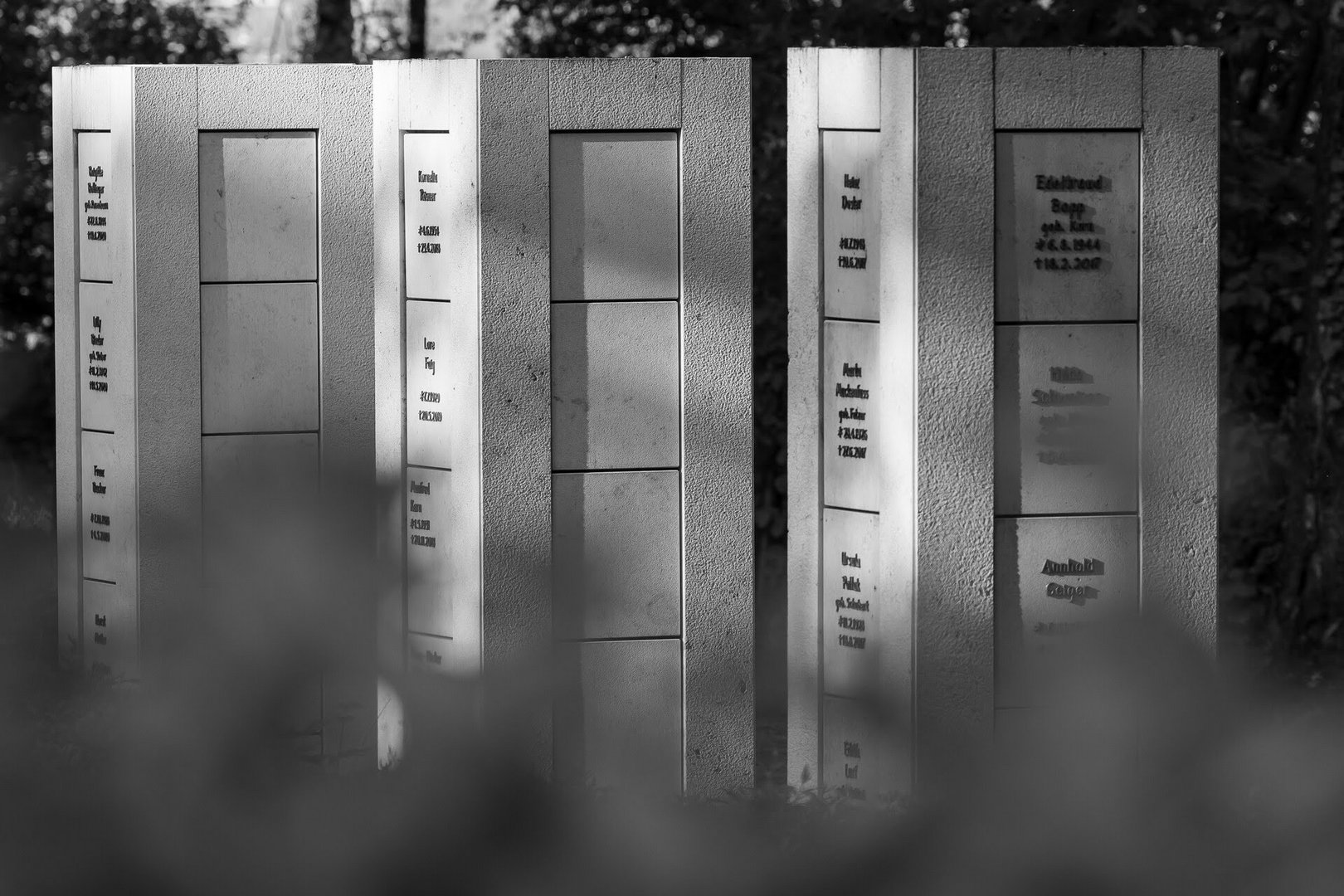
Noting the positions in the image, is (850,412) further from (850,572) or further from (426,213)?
(426,213)

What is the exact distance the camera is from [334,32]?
38.6 ft

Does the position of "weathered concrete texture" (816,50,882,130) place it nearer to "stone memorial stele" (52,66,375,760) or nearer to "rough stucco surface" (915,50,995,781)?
"rough stucco surface" (915,50,995,781)

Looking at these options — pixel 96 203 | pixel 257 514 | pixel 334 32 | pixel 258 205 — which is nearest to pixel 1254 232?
pixel 258 205

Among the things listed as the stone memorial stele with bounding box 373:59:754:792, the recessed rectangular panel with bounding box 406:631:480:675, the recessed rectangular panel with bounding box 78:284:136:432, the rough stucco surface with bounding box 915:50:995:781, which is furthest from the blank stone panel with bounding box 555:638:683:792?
the recessed rectangular panel with bounding box 78:284:136:432

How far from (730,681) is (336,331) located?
10.2ft

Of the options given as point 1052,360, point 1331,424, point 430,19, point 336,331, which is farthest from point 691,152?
point 430,19

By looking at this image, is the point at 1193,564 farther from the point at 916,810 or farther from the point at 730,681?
the point at 916,810

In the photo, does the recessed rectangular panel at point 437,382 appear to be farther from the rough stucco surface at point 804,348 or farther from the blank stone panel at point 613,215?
the rough stucco surface at point 804,348

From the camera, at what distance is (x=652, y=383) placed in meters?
5.35

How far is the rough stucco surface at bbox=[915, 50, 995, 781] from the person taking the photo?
4.70 metres

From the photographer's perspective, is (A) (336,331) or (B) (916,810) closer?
(B) (916,810)

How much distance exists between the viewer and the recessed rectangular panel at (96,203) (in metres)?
6.61

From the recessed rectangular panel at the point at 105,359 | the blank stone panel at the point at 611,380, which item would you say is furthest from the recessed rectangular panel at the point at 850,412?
the recessed rectangular panel at the point at 105,359

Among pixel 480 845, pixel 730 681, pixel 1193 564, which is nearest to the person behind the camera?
pixel 480 845
